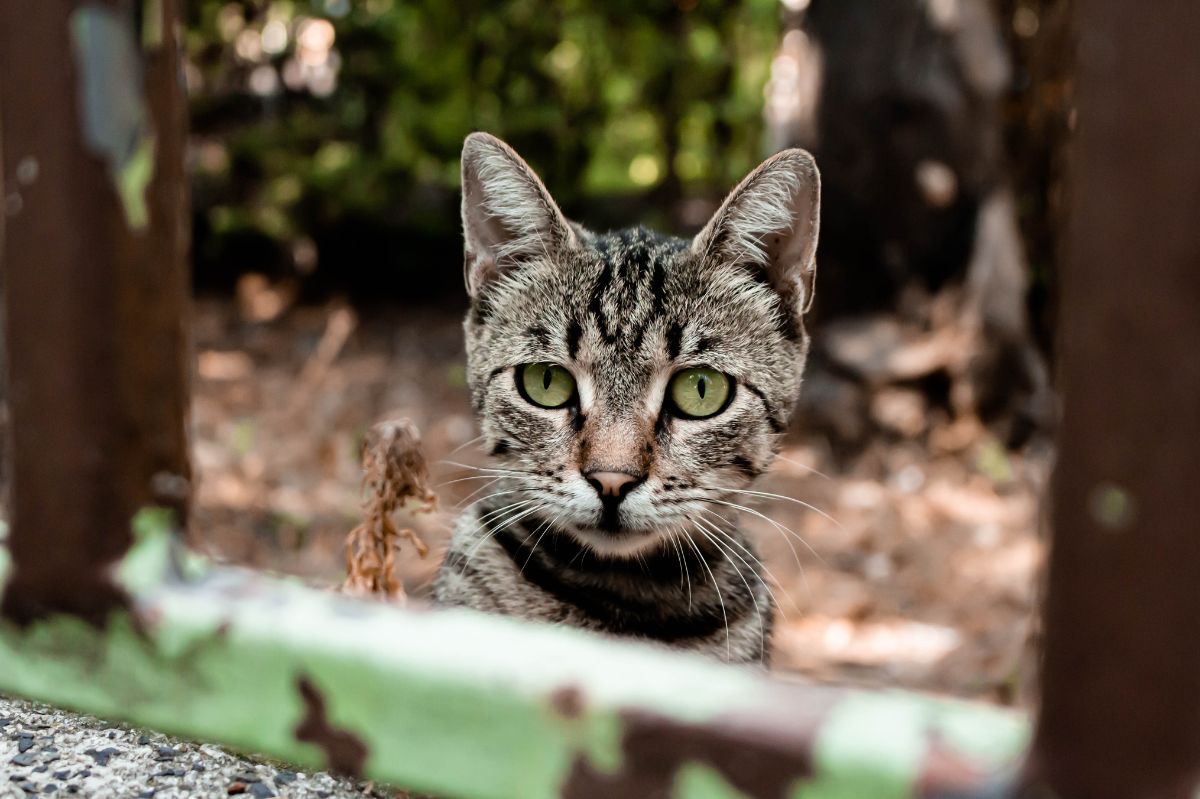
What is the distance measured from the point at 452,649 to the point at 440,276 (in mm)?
6024

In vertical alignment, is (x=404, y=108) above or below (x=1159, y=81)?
above

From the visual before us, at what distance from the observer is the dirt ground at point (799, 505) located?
408 centimetres

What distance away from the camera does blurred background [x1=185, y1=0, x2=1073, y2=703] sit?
451cm

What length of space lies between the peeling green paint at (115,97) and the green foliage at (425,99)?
17.0 feet

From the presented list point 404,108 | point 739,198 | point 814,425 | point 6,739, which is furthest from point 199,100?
point 6,739

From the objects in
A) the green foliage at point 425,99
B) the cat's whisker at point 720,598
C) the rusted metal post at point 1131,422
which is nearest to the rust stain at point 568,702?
the rusted metal post at point 1131,422

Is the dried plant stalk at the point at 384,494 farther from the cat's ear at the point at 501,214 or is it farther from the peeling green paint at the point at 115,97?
the peeling green paint at the point at 115,97

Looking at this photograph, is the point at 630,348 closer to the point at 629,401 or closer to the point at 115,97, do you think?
the point at 629,401

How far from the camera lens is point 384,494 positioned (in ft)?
6.62

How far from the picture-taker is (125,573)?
1135 millimetres

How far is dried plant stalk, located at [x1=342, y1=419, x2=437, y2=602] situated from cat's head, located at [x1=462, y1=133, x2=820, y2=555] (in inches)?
6.3

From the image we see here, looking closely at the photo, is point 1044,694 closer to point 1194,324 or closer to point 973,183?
point 1194,324

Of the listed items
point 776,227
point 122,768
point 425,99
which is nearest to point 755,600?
point 776,227

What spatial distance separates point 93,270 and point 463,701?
21.7 inches
